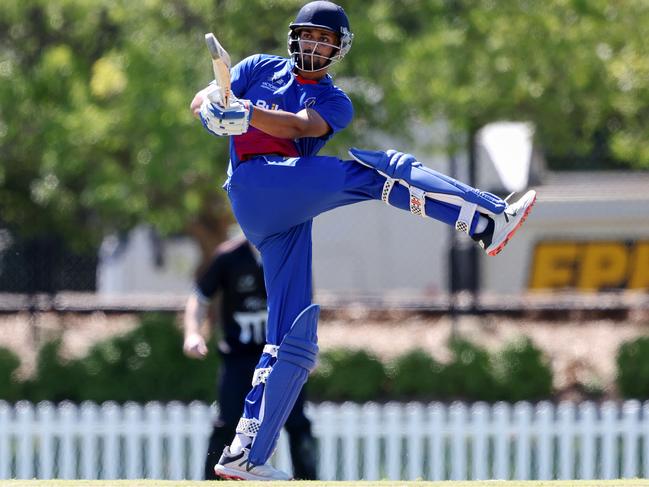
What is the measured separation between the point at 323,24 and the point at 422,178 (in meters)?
0.69

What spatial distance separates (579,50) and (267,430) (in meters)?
6.80

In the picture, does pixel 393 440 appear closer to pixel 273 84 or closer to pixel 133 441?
pixel 133 441

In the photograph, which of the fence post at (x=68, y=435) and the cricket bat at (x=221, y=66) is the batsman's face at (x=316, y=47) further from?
the fence post at (x=68, y=435)

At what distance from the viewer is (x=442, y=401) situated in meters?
12.5

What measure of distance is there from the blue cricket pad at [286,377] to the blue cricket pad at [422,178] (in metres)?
0.65

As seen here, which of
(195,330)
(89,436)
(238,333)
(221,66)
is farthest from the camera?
(89,436)

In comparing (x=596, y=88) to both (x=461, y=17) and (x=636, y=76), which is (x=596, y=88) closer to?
(x=636, y=76)

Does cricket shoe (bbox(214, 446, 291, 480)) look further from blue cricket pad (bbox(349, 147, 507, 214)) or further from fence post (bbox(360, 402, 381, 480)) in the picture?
fence post (bbox(360, 402, 381, 480))

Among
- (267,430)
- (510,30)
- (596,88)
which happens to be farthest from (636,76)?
(267,430)

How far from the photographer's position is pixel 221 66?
14.8 feet

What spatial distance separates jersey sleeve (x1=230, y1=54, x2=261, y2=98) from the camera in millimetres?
5117

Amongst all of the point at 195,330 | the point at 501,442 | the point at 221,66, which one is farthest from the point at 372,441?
the point at 221,66

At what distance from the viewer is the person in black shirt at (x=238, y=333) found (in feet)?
24.1
